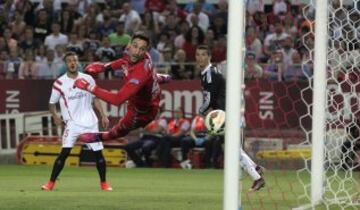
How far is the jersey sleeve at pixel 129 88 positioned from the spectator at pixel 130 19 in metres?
13.8

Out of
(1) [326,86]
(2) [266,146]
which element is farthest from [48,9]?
(1) [326,86]

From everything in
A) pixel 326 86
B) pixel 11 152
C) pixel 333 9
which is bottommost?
pixel 11 152

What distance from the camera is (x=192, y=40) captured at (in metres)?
25.2

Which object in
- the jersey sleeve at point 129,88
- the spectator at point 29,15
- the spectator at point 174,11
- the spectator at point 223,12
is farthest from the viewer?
the spectator at point 29,15

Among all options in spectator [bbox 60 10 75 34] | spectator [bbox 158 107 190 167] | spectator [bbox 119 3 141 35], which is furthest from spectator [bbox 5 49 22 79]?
spectator [bbox 158 107 190 167]

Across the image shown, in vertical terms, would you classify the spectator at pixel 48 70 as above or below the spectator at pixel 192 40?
below

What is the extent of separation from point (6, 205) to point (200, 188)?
4.67 meters

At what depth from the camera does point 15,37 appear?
2619 cm

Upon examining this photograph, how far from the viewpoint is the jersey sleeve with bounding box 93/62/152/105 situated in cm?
1115

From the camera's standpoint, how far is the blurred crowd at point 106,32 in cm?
2448

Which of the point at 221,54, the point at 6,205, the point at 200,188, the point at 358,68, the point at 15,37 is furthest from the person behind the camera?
the point at 15,37

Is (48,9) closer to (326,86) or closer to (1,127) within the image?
(1,127)

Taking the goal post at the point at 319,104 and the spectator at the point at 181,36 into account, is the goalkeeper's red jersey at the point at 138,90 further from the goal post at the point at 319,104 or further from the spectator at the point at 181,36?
the spectator at the point at 181,36

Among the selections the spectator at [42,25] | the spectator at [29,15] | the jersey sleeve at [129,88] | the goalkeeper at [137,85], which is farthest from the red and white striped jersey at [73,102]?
the spectator at [29,15]
